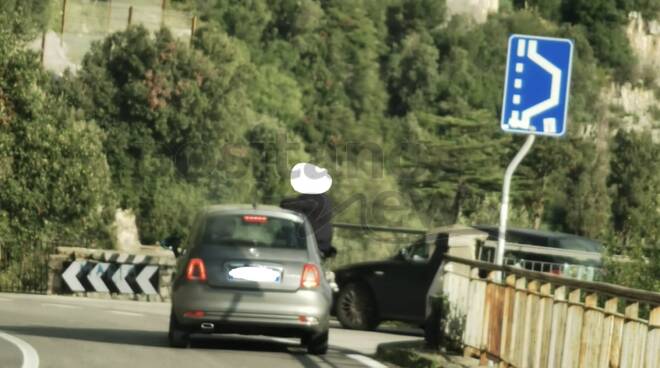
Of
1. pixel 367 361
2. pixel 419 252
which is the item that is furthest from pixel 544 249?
pixel 367 361

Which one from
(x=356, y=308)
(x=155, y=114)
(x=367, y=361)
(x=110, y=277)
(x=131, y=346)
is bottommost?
(x=110, y=277)

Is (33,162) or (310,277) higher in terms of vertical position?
(310,277)

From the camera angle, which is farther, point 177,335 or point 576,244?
point 576,244

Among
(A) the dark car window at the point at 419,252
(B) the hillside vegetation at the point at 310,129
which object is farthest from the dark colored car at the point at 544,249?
(B) the hillside vegetation at the point at 310,129

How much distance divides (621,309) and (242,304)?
13.1ft

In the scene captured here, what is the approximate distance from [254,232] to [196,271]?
0.75 m

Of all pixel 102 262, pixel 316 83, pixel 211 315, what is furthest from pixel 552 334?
pixel 316 83

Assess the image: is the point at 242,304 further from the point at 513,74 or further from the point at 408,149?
the point at 408,149

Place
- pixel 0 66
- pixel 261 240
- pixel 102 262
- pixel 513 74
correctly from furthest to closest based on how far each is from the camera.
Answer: pixel 0 66, pixel 102 262, pixel 261 240, pixel 513 74

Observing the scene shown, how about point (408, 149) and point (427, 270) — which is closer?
point (427, 270)

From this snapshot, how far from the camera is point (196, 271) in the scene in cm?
1744

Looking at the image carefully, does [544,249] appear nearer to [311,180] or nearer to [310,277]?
[311,180]

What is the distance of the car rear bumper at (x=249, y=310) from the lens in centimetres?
1731

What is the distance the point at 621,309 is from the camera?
18688 millimetres
